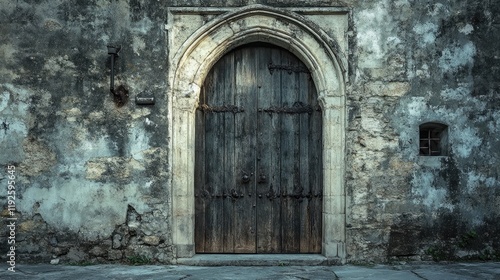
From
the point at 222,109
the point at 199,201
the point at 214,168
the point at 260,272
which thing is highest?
the point at 222,109

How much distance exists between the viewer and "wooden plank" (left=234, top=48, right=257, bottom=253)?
5871mm

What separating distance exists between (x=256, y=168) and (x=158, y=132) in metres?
1.14

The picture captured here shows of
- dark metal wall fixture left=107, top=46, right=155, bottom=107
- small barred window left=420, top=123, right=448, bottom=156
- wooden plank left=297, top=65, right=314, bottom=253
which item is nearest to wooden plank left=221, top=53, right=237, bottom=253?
wooden plank left=297, top=65, right=314, bottom=253

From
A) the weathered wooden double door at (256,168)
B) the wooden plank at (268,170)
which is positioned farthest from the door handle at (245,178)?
the wooden plank at (268,170)

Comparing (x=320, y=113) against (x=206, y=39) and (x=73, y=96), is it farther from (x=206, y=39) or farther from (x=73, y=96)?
(x=73, y=96)

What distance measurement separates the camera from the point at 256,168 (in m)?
5.88

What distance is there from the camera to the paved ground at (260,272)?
492 cm

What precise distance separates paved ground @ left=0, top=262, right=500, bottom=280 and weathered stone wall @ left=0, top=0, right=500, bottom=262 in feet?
0.79

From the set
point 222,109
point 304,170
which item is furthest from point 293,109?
point 222,109

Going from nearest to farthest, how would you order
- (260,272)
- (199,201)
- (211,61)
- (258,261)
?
1. (260,272)
2. (258,261)
3. (211,61)
4. (199,201)

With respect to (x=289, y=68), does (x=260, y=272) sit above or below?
below

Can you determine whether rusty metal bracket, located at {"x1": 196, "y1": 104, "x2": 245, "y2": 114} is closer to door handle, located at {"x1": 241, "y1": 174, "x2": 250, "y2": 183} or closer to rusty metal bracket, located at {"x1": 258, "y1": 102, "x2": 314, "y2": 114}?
rusty metal bracket, located at {"x1": 258, "y1": 102, "x2": 314, "y2": 114}

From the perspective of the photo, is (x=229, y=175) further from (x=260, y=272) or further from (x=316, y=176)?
(x=260, y=272)

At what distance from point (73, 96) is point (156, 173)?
3.94 ft
